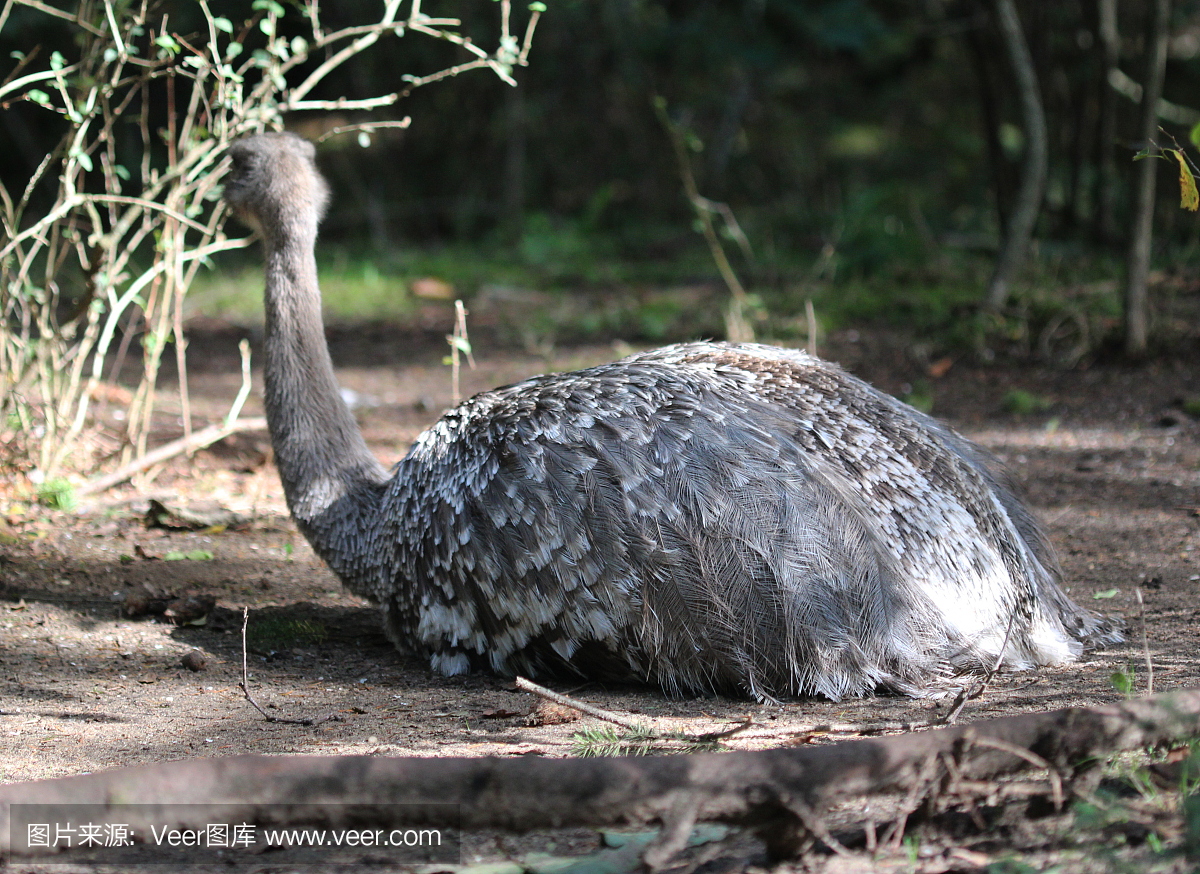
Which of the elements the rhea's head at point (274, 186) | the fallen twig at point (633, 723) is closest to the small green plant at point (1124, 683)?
the fallen twig at point (633, 723)

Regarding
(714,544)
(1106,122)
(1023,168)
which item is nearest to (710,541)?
(714,544)

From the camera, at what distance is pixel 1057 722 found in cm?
232

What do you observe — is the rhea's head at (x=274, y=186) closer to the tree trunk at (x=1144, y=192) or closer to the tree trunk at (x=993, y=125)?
the tree trunk at (x=1144, y=192)

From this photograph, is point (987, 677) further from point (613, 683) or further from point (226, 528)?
point (226, 528)

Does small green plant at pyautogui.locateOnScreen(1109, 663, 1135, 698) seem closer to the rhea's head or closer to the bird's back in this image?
the bird's back

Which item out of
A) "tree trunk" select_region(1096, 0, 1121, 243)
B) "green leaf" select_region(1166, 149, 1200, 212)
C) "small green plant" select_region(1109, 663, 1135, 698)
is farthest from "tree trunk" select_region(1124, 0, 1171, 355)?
"small green plant" select_region(1109, 663, 1135, 698)

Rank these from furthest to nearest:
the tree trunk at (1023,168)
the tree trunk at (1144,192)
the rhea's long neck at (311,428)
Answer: the tree trunk at (1023,168) → the tree trunk at (1144,192) → the rhea's long neck at (311,428)

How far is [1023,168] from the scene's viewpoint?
8.13m

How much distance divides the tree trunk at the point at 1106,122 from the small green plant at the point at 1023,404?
8.75ft

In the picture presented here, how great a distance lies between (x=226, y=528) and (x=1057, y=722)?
158 inches

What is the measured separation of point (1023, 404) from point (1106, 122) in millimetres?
3774

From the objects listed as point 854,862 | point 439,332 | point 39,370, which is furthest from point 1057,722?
point 439,332

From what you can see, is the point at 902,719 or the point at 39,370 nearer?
the point at 902,719

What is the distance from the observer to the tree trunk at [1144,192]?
21.6 ft
